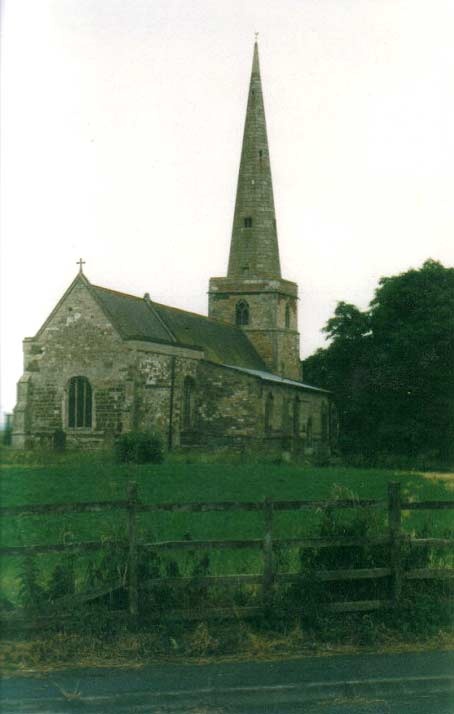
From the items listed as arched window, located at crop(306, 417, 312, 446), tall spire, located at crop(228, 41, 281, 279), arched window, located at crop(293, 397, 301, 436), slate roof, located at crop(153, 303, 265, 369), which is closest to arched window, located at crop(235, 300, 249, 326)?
slate roof, located at crop(153, 303, 265, 369)

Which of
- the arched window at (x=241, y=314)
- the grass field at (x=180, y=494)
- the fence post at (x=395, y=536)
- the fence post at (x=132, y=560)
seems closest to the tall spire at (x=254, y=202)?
the arched window at (x=241, y=314)

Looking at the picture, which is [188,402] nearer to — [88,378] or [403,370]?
[88,378]

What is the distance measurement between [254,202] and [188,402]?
61.3ft

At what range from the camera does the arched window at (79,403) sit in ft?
141

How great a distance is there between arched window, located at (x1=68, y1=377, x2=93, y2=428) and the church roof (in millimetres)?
2977

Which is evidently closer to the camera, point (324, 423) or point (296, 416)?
point (296, 416)

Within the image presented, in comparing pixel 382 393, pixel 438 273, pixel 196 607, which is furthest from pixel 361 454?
pixel 196 607

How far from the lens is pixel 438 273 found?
48719mm

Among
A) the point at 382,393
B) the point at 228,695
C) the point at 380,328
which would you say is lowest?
the point at 228,695

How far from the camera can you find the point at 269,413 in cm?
5244

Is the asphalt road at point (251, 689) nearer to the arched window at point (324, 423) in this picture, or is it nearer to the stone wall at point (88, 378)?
the stone wall at point (88, 378)

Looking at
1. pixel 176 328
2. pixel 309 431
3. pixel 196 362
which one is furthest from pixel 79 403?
pixel 309 431

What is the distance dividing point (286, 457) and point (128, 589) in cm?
3489

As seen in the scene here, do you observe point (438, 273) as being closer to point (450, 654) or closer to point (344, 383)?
point (344, 383)
